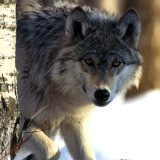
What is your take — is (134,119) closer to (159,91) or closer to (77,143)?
(159,91)

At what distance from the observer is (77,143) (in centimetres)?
533

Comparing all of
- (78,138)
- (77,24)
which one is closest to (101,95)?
(77,24)

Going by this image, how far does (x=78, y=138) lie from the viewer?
5.31 m

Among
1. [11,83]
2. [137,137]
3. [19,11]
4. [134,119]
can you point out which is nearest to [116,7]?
[134,119]

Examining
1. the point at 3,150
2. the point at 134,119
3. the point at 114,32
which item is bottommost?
the point at 134,119

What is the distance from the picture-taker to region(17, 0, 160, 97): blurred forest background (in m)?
11.3

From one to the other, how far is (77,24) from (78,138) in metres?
1.46

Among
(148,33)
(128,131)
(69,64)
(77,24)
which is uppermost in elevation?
(77,24)

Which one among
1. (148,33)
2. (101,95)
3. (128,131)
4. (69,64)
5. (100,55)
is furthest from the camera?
(148,33)

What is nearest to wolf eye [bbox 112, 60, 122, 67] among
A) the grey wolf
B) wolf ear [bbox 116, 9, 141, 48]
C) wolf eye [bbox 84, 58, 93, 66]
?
the grey wolf

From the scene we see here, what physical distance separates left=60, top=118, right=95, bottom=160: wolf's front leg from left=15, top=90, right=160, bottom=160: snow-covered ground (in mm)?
461

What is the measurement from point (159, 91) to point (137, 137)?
447 cm

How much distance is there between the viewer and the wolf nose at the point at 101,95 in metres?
4.27

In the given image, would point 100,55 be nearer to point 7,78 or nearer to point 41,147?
point 41,147
